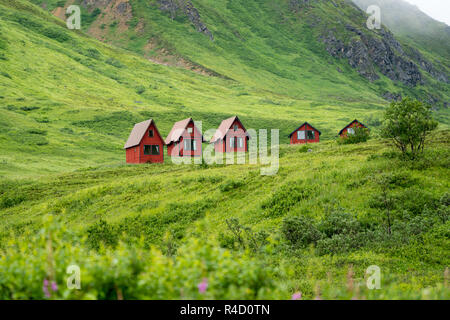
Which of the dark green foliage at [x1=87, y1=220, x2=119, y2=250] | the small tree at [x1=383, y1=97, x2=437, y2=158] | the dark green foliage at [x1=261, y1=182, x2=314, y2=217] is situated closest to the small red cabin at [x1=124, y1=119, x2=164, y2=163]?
the dark green foliage at [x1=87, y1=220, x2=119, y2=250]

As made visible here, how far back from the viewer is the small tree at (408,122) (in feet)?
101

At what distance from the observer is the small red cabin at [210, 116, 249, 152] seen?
82.0 meters

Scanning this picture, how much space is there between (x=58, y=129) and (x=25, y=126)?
779 centimetres

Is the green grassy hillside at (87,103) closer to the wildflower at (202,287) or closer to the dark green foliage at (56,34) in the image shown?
the dark green foliage at (56,34)

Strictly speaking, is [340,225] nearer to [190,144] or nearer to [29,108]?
[190,144]

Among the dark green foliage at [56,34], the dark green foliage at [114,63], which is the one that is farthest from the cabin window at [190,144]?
the dark green foliage at [56,34]

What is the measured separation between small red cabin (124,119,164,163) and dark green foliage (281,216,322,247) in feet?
173

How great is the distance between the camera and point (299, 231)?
21.2 m

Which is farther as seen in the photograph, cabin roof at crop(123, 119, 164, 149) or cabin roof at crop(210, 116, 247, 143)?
cabin roof at crop(210, 116, 247, 143)

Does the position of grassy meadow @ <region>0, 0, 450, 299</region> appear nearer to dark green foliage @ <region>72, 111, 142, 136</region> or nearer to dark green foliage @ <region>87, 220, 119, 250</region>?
dark green foliage @ <region>87, 220, 119, 250</region>
